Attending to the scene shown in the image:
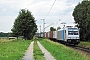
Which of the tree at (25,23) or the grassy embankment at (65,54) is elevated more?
the tree at (25,23)

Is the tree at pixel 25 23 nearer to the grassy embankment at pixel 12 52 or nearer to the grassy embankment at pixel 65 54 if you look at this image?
the grassy embankment at pixel 12 52

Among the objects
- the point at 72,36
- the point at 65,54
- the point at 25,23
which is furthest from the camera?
the point at 25,23

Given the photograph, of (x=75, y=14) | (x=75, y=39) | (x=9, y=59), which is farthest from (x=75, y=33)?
(x=75, y=14)

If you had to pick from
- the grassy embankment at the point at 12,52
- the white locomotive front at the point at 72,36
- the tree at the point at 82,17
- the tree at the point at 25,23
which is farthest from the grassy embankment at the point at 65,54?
the tree at the point at 25,23

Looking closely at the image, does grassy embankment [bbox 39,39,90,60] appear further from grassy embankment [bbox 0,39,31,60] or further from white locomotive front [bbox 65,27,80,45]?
white locomotive front [bbox 65,27,80,45]

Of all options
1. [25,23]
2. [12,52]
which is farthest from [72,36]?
Result: [25,23]

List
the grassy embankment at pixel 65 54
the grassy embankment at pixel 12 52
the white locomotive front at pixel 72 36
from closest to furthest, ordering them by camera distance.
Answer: the grassy embankment at pixel 65 54, the grassy embankment at pixel 12 52, the white locomotive front at pixel 72 36

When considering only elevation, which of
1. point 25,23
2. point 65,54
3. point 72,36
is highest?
point 25,23

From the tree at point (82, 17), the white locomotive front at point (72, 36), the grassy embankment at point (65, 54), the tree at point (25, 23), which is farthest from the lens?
the tree at point (25, 23)

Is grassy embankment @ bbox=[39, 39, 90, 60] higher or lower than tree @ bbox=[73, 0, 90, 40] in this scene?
A: lower

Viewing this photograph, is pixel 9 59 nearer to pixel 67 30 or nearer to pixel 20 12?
pixel 67 30

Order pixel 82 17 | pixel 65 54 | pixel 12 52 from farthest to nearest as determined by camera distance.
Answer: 1. pixel 82 17
2. pixel 12 52
3. pixel 65 54

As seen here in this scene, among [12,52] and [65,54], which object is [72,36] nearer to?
[12,52]

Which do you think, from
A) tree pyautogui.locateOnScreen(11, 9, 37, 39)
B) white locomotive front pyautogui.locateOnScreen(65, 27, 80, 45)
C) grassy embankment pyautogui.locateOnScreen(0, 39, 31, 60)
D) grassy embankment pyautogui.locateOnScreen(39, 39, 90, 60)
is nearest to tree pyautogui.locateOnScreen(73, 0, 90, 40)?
tree pyautogui.locateOnScreen(11, 9, 37, 39)
